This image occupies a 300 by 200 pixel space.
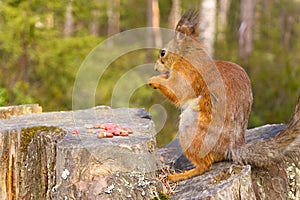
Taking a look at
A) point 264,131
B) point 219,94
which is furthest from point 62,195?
point 264,131

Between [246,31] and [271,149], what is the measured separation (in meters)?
10.5

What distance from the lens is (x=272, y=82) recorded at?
9008 millimetres

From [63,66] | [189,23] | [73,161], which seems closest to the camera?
[73,161]

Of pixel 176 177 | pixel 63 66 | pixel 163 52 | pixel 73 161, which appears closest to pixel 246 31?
pixel 63 66

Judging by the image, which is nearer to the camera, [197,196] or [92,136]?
[197,196]

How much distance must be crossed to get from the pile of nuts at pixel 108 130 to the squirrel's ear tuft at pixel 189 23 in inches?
38.9

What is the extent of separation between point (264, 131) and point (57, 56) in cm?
620

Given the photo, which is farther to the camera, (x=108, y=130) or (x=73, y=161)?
(x=108, y=130)

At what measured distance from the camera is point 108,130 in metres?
3.58

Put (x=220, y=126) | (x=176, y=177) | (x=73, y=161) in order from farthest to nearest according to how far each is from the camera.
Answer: (x=176, y=177) → (x=220, y=126) → (x=73, y=161)

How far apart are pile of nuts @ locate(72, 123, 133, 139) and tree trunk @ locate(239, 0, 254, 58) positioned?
29.9 ft

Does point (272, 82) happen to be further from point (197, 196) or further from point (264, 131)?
point (197, 196)

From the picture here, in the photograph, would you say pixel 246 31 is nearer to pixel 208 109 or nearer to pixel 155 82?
pixel 155 82

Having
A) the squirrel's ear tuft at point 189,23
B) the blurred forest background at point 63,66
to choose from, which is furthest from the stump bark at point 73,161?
the blurred forest background at point 63,66
